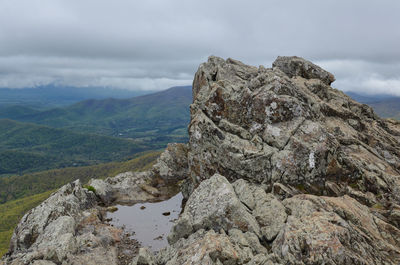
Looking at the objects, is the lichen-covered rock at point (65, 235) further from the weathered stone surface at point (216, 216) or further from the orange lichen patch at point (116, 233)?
the weathered stone surface at point (216, 216)

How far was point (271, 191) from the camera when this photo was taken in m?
31.3

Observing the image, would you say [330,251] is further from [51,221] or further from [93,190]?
[93,190]

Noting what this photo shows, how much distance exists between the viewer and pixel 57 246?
25.6m

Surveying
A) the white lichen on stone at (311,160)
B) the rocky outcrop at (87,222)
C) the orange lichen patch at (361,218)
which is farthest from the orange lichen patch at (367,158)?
the rocky outcrop at (87,222)

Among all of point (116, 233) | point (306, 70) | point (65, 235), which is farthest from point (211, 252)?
point (306, 70)

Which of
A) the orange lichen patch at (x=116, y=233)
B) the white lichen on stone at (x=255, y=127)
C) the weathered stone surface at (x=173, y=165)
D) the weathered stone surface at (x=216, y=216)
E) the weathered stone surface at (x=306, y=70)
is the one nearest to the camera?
the weathered stone surface at (x=216, y=216)

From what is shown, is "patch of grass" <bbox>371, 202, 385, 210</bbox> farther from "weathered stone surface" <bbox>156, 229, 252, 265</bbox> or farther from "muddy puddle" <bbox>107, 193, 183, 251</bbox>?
"muddy puddle" <bbox>107, 193, 183, 251</bbox>

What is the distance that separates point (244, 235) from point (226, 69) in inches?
1607

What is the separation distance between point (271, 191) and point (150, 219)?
2066cm

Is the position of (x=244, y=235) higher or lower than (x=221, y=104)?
lower

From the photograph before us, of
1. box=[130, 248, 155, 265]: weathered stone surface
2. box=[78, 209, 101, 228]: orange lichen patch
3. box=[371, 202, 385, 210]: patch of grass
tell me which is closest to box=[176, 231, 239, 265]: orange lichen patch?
box=[130, 248, 155, 265]: weathered stone surface

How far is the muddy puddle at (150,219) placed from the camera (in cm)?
3335

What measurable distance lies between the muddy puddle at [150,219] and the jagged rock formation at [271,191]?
3.83 metres

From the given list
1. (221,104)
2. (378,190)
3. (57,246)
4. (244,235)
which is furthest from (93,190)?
(378,190)
